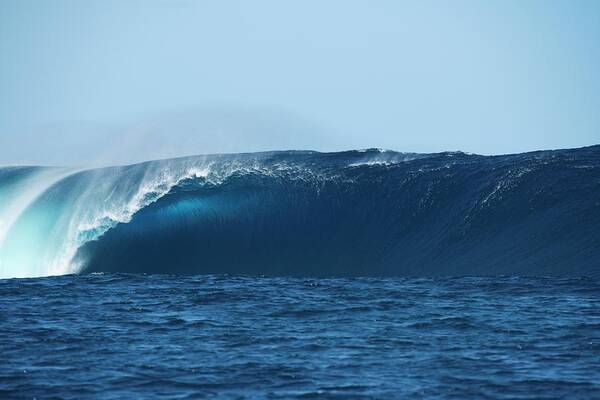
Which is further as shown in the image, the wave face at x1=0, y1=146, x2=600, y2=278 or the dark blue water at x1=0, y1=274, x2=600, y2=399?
the wave face at x1=0, y1=146, x2=600, y2=278

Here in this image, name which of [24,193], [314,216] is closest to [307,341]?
[314,216]

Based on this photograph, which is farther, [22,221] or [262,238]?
[22,221]

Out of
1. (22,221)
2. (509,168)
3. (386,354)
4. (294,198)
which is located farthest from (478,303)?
(22,221)

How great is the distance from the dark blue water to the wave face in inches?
158

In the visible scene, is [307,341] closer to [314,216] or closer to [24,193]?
[314,216]

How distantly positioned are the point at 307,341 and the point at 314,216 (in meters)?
14.9

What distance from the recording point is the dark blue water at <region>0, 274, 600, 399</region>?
1084 centimetres

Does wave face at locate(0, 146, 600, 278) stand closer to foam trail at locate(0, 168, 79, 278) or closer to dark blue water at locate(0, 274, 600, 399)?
foam trail at locate(0, 168, 79, 278)

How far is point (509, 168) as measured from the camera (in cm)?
2734

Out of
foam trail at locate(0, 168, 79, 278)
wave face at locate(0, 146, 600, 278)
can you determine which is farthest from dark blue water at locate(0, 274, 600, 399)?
foam trail at locate(0, 168, 79, 278)

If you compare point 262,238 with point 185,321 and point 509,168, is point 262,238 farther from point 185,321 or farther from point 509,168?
point 185,321

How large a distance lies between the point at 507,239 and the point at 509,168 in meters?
4.18

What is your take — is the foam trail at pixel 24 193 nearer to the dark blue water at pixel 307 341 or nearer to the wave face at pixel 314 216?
the wave face at pixel 314 216

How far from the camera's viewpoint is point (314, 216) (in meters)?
28.3
